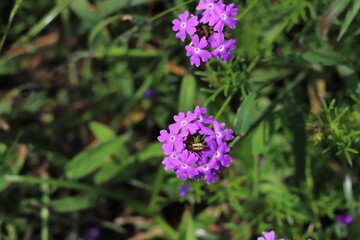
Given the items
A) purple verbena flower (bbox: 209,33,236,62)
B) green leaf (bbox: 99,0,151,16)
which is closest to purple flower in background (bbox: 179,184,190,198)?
purple verbena flower (bbox: 209,33,236,62)

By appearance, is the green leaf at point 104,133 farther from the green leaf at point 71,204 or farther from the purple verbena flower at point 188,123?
the purple verbena flower at point 188,123

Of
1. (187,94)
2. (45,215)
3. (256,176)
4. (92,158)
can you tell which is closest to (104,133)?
(92,158)

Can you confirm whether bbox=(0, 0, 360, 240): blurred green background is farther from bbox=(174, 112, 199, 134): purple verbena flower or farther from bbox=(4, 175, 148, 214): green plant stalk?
bbox=(174, 112, 199, 134): purple verbena flower

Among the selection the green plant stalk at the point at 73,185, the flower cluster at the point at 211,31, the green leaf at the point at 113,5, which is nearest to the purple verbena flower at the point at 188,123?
the flower cluster at the point at 211,31

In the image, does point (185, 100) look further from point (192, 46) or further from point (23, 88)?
point (23, 88)

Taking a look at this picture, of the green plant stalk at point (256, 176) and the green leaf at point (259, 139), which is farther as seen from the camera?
the green plant stalk at point (256, 176)

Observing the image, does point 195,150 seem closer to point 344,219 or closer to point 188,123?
point 188,123
